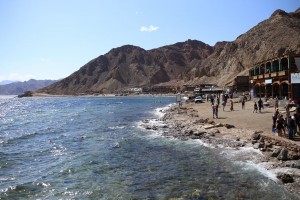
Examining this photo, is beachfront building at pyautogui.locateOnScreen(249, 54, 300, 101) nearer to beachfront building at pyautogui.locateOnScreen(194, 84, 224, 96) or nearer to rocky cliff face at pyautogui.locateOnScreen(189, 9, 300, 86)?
beachfront building at pyautogui.locateOnScreen(194, 84, 224, 96)

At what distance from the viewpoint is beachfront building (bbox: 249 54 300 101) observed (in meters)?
39.3

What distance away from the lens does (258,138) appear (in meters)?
21.6

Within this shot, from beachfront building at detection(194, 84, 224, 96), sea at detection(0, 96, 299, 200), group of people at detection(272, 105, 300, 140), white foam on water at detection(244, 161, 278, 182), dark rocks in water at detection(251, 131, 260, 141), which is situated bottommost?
sea at detection(0, 96, 299, 200)

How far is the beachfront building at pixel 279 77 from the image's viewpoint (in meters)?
39.3

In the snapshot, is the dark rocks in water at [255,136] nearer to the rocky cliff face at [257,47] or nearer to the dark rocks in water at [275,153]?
the dark rocks in water at [275,153]

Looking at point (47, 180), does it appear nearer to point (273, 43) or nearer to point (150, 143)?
point (150, 143)

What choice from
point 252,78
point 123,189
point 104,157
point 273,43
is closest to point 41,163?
point 104,157

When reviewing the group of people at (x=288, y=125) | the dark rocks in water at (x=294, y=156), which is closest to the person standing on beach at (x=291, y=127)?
the group of people at (x=288, y=125)

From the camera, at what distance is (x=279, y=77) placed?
4381cm

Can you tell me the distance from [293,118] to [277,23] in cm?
13378

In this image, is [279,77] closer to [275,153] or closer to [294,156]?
[275,153]

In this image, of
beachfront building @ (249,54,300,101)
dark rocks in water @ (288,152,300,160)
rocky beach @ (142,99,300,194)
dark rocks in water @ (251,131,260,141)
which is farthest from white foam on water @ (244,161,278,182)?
beachfront building @ (249,54,300,101)

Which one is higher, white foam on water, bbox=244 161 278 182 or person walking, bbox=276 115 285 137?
person walking, bbox=276 115 285 137

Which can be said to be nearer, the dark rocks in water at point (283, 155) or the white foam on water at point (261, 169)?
the white foam on water at point (261, 169)
